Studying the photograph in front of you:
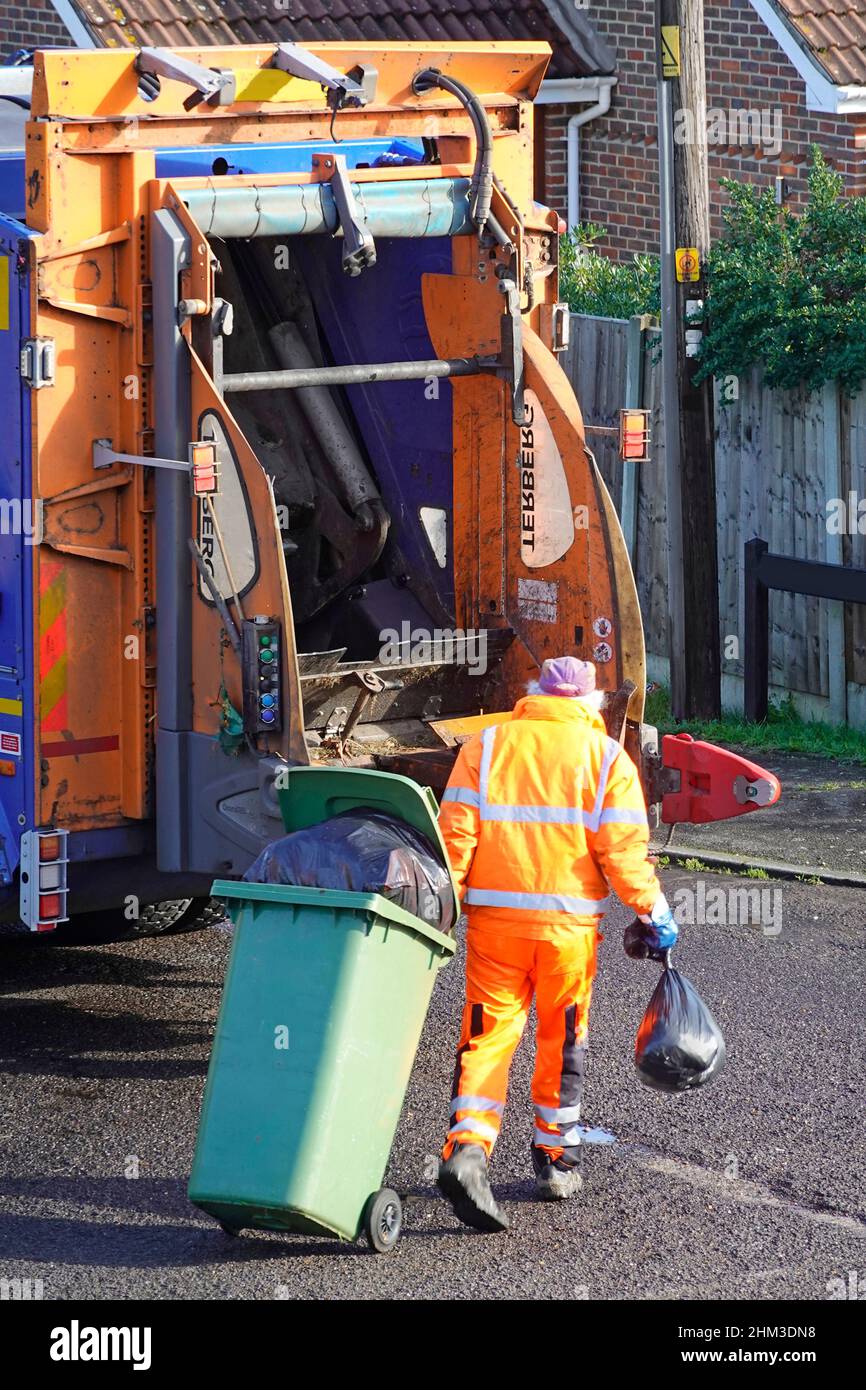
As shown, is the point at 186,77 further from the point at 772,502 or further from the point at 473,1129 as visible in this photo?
the point at 772,502

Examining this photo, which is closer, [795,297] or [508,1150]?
[508,1150]

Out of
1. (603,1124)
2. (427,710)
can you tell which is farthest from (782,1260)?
(427,710)

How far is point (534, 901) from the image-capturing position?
570 cm

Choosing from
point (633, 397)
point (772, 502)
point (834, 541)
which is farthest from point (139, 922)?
point (633, 397)

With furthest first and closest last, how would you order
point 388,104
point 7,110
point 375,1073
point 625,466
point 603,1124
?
point 625,466 < point 7,110 < point 388,104 < point 603,1124 < point 375,1073

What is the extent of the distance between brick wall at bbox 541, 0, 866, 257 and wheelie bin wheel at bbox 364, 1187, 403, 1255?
10340mm

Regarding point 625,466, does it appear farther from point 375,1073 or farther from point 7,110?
point 375,1073

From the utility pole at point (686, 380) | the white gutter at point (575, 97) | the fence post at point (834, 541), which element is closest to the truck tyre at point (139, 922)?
the utility pole at point (686, 380)

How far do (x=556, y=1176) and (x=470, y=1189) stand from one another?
361 millimetres

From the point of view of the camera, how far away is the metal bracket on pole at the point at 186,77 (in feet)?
20.7

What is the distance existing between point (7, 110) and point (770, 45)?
→ 8665mm

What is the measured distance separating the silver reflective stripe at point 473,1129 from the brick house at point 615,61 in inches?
407

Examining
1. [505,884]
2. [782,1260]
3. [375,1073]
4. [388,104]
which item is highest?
[388,104]

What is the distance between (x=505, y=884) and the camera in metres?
5.73
